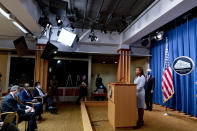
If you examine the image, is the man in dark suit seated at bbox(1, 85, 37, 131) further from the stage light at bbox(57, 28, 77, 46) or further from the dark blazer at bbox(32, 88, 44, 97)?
the stage light at bbox(57, 28, 77, 46)

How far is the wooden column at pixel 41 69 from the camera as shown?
5250mm

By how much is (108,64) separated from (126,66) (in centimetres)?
405

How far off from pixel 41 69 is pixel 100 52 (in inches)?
109

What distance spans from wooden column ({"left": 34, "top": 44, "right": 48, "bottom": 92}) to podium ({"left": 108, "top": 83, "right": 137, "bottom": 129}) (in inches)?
140

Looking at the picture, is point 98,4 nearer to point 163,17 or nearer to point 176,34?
point 163,17

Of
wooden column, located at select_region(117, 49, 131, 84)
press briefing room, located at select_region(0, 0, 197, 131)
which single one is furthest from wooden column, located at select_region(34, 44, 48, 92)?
wooden column, located at select_region(117, 49, 131, 84)

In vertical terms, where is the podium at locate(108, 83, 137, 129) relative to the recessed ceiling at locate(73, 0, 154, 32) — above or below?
below

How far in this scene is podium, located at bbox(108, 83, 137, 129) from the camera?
2.78 metres

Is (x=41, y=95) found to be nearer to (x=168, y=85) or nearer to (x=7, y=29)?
(x=7, y=29)

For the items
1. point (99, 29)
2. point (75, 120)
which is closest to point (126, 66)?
point (99, 29)

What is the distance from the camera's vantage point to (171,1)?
278 centimetres

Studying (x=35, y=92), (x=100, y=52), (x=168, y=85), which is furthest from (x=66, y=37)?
(x=168, y=85)

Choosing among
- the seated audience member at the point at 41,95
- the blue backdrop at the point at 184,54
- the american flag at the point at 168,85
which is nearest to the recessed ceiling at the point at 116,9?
the blue backdrop at the point at 184,54

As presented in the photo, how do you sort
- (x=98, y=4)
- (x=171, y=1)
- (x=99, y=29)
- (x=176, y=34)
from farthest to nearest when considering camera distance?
(x=99, y=29), (x=176, y=34), (x=98, y=4), (x=171, y=1)
